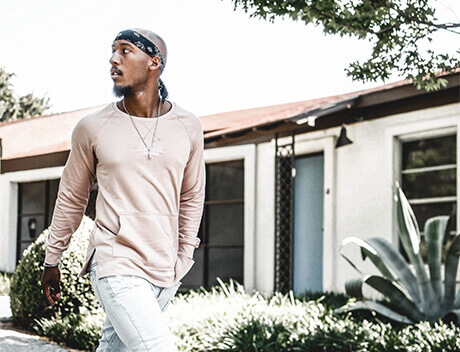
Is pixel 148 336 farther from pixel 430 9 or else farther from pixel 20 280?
pixel 20 280

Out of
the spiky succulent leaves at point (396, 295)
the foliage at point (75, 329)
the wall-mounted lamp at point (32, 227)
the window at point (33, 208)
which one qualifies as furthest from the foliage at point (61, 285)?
the wall-mounted lamp at point (32, 227)

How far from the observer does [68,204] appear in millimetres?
3018

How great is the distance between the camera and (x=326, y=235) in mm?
11172

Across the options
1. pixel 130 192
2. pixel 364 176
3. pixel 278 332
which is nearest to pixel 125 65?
pixel 130 192

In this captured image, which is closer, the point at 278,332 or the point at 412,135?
the point at 278,332

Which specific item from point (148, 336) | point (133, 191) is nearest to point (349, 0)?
point (133, 191)

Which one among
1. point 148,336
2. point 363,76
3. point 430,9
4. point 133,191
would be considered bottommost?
point 148,336

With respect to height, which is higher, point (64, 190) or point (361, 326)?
point (64, 190)

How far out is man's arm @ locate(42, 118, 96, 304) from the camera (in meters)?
2.96

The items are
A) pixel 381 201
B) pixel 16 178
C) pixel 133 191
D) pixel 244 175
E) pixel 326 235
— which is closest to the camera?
pixel 133 191

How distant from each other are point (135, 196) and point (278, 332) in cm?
445

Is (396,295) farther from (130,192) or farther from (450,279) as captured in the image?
(130,192)

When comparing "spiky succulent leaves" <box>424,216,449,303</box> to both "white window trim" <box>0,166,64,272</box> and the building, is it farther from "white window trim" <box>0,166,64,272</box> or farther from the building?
"white window trim" <box>0,166,64,272</box>

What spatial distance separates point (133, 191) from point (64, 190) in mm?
360
